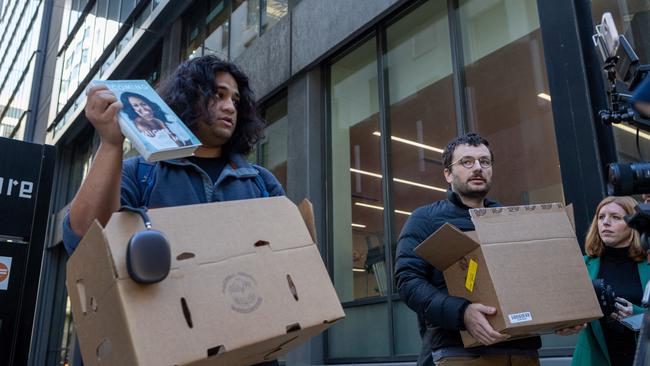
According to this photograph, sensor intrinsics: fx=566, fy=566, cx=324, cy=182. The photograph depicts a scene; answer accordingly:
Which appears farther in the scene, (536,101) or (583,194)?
(536,101)

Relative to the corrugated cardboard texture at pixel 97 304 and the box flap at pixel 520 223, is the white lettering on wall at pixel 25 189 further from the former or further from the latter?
the box flap at pixel 520 223

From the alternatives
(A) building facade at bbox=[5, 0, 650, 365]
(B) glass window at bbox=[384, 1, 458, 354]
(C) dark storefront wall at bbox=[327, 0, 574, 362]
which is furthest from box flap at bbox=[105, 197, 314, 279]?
(B) glass window at bbox=[384, 1, 458, 354]

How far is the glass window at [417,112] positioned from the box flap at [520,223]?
143 inches

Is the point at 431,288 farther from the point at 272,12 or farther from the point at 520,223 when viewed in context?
the point at 272,12

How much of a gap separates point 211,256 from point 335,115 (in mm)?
6638

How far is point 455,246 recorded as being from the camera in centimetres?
239

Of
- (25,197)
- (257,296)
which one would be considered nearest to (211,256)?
(257,296)

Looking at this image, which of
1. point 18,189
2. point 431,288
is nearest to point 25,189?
point 18,189

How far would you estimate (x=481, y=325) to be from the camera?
227cm

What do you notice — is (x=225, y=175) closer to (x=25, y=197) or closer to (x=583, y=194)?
(x=25, y=197)

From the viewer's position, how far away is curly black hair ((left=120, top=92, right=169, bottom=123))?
1.49 m

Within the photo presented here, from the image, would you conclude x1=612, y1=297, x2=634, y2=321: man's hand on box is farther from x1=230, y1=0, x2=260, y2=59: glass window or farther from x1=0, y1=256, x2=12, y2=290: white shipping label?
x1=230, y1=0, x2=260, y2=59: glass window

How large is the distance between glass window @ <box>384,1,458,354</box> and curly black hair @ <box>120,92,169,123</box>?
487cm

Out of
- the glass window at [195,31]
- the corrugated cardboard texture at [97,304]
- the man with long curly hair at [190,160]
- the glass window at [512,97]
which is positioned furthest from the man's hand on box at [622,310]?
the glass window at [195,31]
